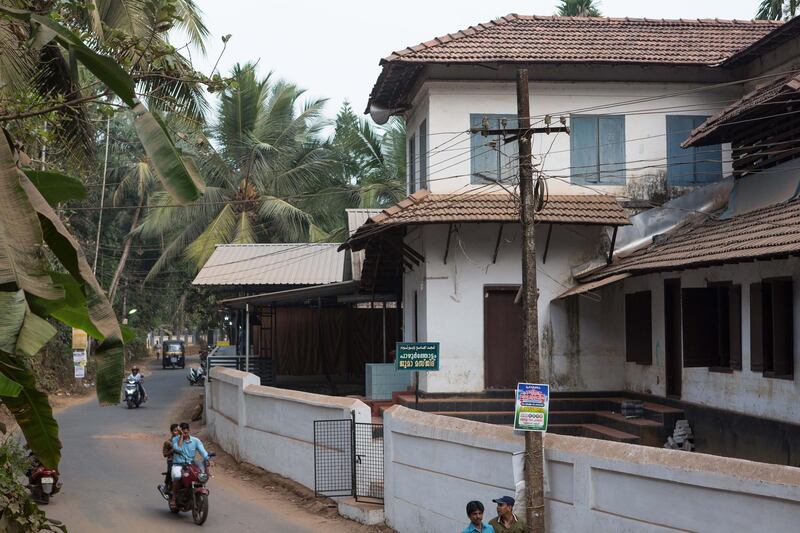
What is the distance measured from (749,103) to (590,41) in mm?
5439

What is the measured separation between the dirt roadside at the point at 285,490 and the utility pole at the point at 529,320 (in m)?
3.94

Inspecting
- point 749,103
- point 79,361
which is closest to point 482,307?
point 749,103

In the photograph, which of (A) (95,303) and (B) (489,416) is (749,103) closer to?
(B) (489,416)

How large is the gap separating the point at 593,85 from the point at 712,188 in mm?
3338

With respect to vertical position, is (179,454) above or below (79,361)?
below

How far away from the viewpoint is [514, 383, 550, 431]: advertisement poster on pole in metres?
10.8

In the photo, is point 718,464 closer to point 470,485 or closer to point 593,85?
point 470,485

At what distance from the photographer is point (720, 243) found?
1519 cm

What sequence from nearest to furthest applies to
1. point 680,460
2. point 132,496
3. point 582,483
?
point 680,460, point 582,483, point 132,496

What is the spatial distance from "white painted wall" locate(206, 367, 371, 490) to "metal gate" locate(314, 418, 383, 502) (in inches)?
9.1

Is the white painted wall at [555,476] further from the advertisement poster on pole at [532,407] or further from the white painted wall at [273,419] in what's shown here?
the advertisement poster on pole at [532,407]

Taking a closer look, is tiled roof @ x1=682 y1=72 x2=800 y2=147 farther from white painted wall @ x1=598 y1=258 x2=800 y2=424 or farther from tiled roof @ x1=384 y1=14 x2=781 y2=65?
tiled roof @ x1=384 y1=14 x2=781 y2=65

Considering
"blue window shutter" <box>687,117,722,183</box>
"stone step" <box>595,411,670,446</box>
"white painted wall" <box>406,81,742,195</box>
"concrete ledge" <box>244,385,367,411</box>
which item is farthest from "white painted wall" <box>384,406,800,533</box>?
"blue window shutter" <box>687,117,722,183</box>

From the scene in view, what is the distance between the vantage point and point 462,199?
19.6 meters
